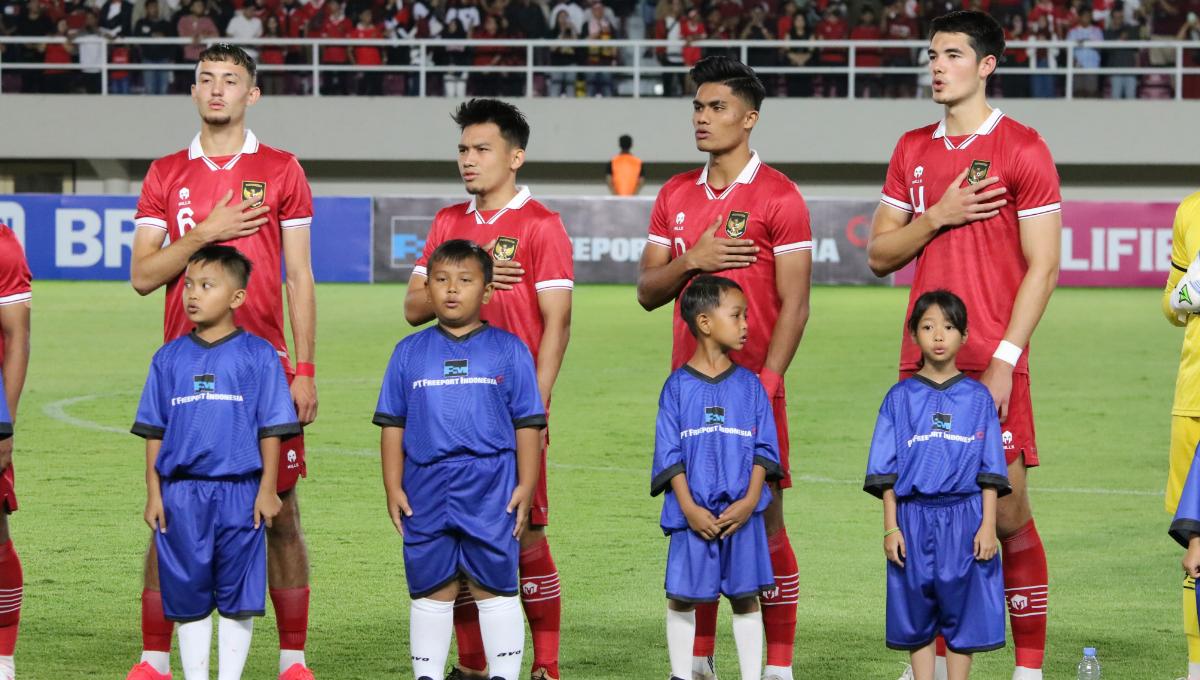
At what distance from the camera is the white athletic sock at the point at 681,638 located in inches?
223

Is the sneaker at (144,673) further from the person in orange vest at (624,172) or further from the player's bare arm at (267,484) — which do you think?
the person in orange vest at (624,172)

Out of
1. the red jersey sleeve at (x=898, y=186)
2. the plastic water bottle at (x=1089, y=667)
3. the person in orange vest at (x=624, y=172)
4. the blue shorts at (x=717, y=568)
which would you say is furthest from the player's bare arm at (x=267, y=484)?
the person in orange vest at (x=624, y=172)

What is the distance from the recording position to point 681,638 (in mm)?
5672

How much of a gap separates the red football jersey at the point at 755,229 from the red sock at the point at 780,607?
26.5 inches

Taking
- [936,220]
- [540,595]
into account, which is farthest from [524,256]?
[936,220]

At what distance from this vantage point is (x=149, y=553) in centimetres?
590

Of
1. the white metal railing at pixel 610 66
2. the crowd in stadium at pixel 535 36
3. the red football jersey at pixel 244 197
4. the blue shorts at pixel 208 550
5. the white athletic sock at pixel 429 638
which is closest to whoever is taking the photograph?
the blue shorts at pixel 208 550

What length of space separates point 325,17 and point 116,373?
54.9 ft

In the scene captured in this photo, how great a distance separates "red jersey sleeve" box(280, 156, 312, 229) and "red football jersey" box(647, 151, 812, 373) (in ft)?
4.20

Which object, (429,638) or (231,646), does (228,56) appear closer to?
(231,646)

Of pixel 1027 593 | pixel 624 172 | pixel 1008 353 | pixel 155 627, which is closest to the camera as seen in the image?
pixel 1008 353

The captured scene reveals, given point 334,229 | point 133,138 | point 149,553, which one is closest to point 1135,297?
point 334,229

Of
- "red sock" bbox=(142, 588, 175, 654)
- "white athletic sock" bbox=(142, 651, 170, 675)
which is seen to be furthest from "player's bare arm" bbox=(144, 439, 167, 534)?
"white athletic sock" bbox=(142, 651, 170, 675)

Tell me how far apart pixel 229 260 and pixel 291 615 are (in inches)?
52.0
